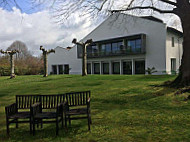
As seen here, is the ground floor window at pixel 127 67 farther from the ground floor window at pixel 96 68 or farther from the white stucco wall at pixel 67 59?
the white stucco wall at pixel 67 59

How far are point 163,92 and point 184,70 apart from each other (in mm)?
1940

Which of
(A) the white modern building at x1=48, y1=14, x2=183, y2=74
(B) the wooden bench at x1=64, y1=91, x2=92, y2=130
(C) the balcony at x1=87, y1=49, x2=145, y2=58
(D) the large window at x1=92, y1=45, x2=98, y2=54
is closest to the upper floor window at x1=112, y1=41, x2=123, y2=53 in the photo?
(A) the white modern building at x1=48, y1=14, x2=183, y2=74

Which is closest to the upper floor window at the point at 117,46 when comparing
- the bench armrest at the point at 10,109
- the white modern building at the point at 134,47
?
the white modern building at the point at 134,47

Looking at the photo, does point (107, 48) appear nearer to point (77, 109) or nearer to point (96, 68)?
point (96, 68)

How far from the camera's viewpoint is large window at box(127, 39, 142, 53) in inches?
1266

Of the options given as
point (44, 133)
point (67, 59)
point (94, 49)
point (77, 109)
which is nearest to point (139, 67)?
point (94, 49)

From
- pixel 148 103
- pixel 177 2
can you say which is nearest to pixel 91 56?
pixel 177 2

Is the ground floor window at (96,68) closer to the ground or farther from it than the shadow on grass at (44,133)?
A: farther from it

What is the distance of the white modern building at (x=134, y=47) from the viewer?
30.0m

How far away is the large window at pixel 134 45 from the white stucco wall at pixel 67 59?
13.1 meters

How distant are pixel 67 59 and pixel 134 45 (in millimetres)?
18282

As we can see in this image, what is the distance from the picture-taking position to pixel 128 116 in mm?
6652

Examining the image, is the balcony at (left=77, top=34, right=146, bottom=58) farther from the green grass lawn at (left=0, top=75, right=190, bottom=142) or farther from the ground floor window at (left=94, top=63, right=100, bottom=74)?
the green grass lawn at (left=0, top=75, right=190, bottom=142)

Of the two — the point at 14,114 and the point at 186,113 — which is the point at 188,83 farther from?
the point at 14,114
